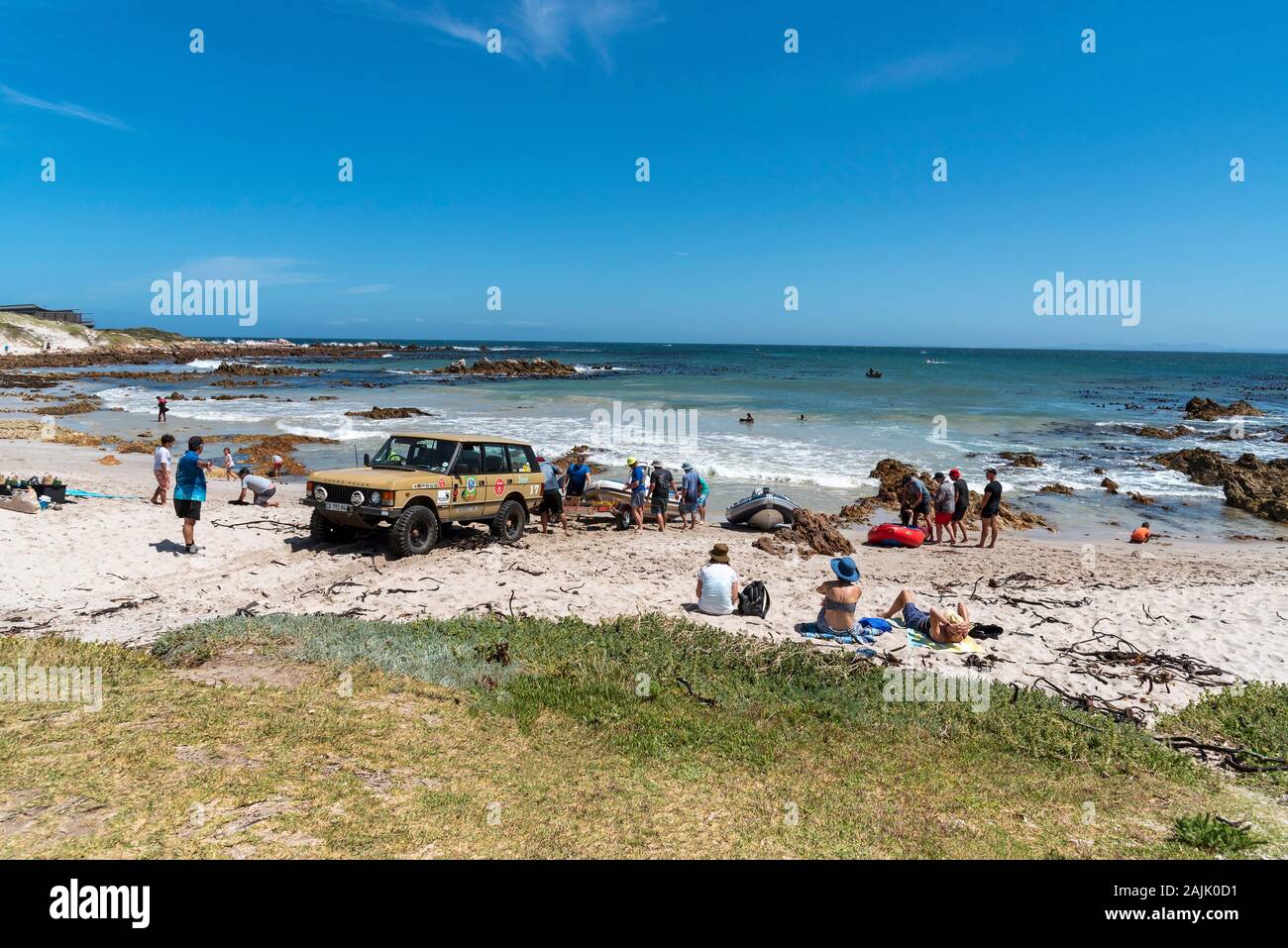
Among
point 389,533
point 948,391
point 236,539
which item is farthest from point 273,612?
point 948,391

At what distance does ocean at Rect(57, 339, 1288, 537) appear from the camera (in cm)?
2391

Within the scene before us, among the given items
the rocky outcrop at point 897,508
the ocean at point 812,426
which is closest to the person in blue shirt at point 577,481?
the ocean at point 812,426

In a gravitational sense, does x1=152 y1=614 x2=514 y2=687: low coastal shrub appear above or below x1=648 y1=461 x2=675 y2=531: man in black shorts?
below

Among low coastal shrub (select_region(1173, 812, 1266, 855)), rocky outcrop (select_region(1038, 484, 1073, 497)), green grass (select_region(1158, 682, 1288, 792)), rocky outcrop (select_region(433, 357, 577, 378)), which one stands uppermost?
rocky outcrop (select_region(433, 357, 577, 378))

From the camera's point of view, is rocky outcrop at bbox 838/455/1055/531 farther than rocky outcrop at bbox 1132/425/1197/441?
No

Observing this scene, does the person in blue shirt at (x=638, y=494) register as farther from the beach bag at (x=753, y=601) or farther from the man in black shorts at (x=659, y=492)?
the beach bag at (x=753, y=601)

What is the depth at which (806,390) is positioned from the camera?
65375 mm

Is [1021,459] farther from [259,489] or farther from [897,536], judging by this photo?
[259,489]

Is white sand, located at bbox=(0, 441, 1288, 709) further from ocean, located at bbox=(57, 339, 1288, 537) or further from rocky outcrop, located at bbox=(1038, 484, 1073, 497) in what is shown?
rocky outcrop, located at bbox=(1038, 484, 1073, 497)

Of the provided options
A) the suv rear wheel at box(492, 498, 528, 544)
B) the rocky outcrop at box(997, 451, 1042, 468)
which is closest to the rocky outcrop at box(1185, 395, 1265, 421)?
the rocky outcrop at box(997, 451, 1042, 468)

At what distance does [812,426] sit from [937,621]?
30.8 m

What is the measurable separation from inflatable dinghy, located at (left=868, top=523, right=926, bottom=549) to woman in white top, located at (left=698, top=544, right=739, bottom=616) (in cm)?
744
